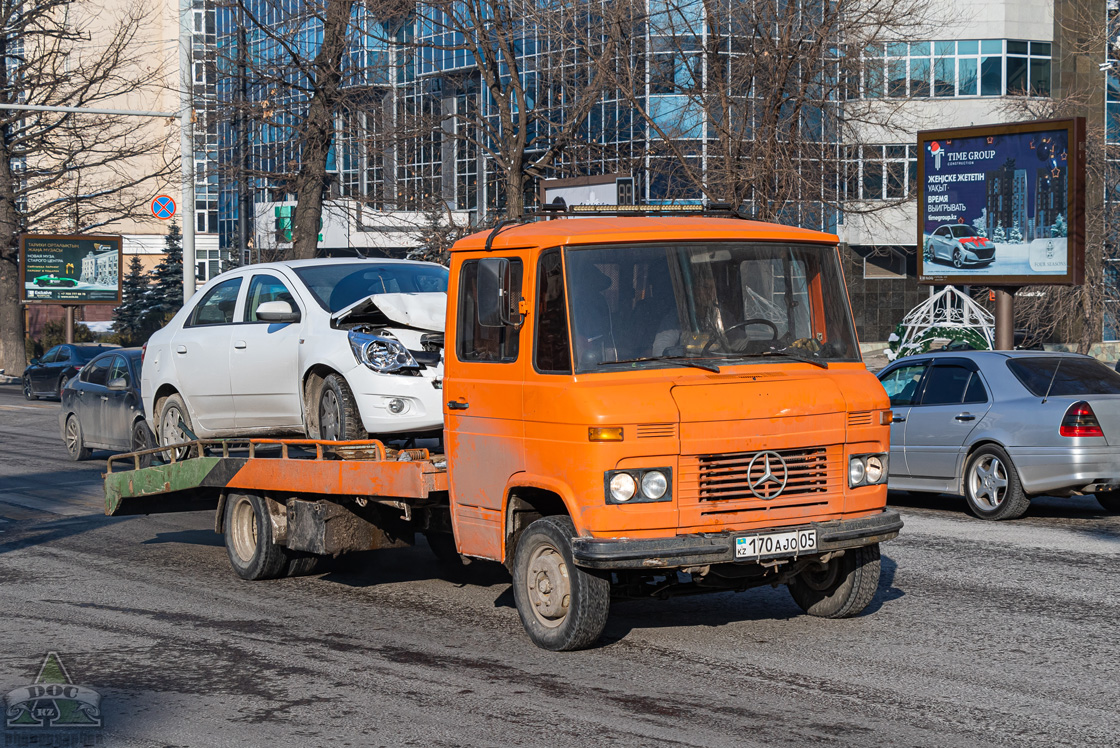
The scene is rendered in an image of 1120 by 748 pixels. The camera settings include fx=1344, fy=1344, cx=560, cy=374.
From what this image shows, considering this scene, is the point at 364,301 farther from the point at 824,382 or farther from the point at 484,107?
the point at 484,107

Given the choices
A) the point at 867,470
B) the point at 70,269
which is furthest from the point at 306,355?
the point at 70,269

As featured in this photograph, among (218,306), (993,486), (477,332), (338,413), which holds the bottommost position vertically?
(993,486)

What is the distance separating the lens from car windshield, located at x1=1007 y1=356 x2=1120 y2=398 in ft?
40.5

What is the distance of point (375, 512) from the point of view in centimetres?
920

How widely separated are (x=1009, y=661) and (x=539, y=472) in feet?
Result: 8.61

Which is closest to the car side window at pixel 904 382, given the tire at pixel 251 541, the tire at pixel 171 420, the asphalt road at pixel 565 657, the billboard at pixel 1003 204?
the asphalt road at pixel 565 657

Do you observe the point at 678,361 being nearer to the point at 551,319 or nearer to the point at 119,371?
the point at 551,319

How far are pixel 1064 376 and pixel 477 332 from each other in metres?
7.09

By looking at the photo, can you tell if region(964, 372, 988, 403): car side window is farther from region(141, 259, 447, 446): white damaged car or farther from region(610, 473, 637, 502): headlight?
region(610, 473, 637, 502): headlight

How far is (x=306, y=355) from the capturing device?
9570 mm

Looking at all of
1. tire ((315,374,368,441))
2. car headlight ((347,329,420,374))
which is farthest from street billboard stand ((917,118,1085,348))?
tire ((315,374,368,441))

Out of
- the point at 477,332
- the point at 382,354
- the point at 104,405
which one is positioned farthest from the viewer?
the point at 104,405

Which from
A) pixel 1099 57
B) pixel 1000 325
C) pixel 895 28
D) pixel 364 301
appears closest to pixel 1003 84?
pixel 1099 57

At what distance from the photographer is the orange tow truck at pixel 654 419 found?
676 cm
